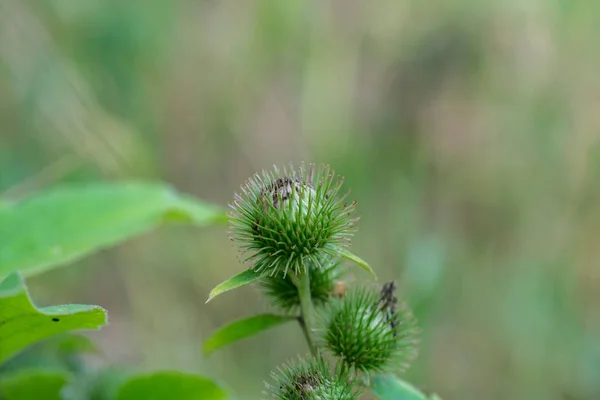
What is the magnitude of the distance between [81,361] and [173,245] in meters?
3.63

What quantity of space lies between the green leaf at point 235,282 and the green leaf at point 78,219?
1.10m

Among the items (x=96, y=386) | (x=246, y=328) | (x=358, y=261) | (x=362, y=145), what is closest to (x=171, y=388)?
(x=96, y=386)

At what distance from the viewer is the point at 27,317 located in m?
1.66

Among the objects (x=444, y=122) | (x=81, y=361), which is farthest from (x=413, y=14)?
(x=81, y=361)

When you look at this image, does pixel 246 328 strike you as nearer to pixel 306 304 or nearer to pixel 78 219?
pixel 306 304

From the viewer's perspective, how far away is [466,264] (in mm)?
6211

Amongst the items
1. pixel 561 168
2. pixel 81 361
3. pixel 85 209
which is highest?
pixel 561 168

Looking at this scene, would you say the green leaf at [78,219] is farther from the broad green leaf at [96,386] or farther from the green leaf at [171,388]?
the green leaf at [171,388]

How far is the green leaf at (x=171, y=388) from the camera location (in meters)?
2.15

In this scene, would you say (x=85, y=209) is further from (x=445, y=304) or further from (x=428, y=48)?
(x=428, y=48)

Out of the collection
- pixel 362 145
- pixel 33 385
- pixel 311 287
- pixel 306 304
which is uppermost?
pixel 362 145

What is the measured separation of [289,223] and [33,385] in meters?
1.16

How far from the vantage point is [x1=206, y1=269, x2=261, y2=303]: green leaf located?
1.54 metres

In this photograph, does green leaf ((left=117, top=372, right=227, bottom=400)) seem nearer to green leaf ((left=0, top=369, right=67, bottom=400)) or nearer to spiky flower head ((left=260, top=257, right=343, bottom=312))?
green leaf ((left=0, top=369, right=67, bottom=400))
